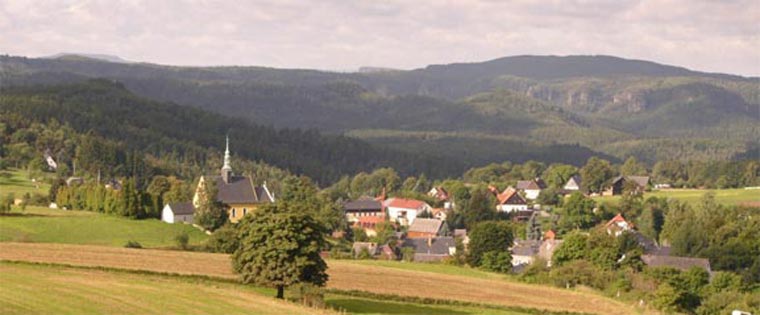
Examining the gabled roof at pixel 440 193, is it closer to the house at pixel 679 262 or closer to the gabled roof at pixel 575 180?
the gabled roof at pixel 575 180

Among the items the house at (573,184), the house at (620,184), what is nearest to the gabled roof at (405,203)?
the house at (573,184)

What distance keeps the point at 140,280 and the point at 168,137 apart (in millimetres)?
145960

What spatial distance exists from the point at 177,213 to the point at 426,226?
94.2 ft

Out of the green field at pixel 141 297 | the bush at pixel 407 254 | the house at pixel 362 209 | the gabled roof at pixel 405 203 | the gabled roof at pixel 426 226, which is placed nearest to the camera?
the green field at pixel 141 297

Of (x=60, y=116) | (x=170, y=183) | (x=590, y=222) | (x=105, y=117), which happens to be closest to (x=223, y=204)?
(x=170, y=183)

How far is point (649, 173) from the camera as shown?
168 m

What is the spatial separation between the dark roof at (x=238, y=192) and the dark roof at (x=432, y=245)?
1354cm

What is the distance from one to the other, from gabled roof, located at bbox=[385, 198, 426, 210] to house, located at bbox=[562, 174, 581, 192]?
27.1 metres

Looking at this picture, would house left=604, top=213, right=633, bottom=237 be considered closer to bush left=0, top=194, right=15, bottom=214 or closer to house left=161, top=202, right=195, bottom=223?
house left=161, top=202, right=195, bottom=223

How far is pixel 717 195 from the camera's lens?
129 meters

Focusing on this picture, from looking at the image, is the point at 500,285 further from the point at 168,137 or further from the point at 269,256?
the point at 168,137

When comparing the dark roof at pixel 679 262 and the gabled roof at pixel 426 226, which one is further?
the gabled roof at pixel 426 226

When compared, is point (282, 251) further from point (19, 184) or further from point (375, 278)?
point (19, 184)

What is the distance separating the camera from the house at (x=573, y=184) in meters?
145
